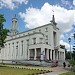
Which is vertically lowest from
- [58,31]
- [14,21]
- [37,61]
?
[37,61]

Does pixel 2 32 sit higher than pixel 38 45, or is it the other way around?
pixel 2 32

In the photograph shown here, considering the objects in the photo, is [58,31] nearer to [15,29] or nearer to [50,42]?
[50,42]

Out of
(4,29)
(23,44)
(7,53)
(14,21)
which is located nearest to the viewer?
(4,29)

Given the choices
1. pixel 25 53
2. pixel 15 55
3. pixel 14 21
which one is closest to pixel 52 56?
pixel 25 53

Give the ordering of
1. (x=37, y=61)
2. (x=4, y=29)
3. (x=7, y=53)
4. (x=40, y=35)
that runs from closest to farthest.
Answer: (x=4, y=29)
(x=37, y=61)
(x=40, y=35)
(x=7, y=53)

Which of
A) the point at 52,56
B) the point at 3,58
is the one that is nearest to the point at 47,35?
the point at 52,56

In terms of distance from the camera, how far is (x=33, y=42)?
69438 mm

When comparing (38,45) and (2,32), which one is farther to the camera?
(38,45)

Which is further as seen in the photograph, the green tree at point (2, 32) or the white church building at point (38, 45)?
the white church building at point (38, 45)

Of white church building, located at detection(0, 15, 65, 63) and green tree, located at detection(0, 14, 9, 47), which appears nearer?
green tree, located at detection(0, 14, 9, 47)

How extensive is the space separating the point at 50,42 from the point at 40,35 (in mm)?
4868

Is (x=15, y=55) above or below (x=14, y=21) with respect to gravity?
below

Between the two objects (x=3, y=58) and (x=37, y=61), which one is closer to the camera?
(x=37, y=61)

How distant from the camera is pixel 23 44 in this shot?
75500 millimetres
